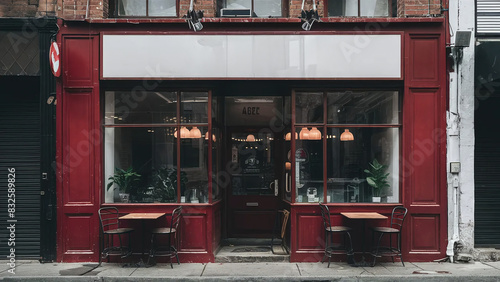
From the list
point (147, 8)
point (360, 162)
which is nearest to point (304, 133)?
point (360, 162)

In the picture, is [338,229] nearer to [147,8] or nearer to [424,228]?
[424,228]

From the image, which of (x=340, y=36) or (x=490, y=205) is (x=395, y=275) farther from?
(x=340, y=36)

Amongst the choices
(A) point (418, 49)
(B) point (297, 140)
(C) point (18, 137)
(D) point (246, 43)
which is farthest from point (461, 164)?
(C) point (18, 137)

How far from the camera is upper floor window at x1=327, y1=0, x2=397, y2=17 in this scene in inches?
393

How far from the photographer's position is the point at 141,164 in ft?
32.4

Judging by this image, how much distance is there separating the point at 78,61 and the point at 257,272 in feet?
18.6

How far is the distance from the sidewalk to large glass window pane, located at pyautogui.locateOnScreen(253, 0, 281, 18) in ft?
17.7

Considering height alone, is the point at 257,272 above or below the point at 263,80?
below

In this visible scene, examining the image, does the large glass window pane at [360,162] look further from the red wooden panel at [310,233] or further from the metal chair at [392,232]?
the red wooden panel at [310,233]

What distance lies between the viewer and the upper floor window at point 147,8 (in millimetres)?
10039

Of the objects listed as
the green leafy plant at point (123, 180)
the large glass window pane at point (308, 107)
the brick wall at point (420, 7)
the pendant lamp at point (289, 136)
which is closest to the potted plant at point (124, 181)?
the green leafy plant at point (123, 180)

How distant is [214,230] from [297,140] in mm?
2638

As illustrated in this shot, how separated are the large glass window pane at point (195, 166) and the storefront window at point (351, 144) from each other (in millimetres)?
1997

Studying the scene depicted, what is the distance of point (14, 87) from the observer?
9922mm
